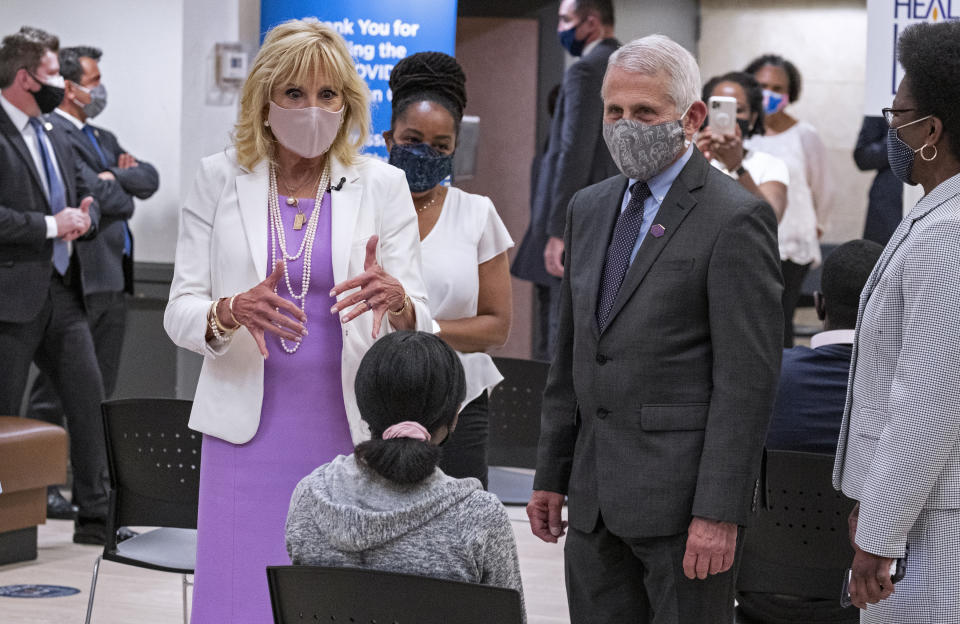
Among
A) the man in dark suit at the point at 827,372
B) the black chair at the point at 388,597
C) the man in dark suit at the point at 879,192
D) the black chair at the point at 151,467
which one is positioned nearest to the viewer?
the black chair at the point at 388,597

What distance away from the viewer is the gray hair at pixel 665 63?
2670 millimetres

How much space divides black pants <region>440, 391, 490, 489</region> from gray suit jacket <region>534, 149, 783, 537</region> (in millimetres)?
842

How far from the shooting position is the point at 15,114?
19.4 ft

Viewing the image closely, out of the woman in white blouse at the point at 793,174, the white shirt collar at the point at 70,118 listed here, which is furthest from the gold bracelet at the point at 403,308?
the white shirt collar at the point at 70,118

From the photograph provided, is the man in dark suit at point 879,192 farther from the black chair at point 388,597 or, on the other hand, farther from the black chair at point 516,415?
the black chair at point 388,597

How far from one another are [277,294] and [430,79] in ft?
3.65

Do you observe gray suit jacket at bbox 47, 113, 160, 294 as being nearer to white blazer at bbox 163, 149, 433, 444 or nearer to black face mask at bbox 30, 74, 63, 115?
black face mask at bbox 30, 74, 63, 115

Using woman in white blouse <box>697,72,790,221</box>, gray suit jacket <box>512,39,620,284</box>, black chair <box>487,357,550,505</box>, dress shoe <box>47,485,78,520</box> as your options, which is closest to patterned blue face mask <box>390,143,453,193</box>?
black chair <box>487,357,550,505</box>

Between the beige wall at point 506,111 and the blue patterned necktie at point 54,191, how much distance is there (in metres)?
3.38

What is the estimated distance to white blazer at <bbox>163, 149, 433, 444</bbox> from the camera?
2.87 m

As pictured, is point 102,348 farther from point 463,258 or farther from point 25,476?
point 463,258

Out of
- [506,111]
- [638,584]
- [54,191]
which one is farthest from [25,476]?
[506,111]

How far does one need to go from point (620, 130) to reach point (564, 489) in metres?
0.76

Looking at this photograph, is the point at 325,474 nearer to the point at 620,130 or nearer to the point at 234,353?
the point at 234,353
